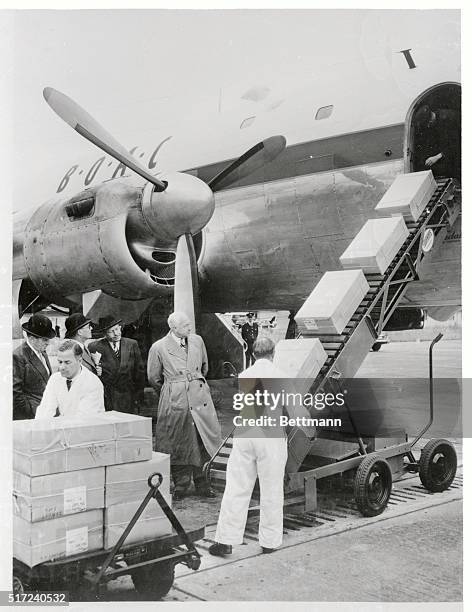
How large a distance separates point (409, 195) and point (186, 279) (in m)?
1.85

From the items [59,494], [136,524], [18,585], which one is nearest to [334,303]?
[136,524]

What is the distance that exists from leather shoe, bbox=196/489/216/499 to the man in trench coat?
0.12 m

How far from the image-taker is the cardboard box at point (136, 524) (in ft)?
11.9

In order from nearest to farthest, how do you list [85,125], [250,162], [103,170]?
[85,125], [250,162], [103,170]

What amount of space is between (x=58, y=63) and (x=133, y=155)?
829 mm

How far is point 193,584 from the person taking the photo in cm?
374

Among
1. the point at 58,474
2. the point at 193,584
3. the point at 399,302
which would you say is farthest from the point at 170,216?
the point at 193,584

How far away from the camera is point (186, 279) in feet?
16.4

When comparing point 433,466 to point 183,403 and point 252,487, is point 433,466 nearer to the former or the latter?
point 252,487

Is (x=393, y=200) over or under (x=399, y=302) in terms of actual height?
over

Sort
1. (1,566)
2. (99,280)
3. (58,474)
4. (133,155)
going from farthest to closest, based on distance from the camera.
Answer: (99,280) < (133,155) < (1,566) < (58,474)

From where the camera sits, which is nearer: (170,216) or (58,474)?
(58,474)

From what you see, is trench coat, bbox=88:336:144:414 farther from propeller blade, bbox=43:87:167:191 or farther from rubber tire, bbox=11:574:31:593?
propeller blade, bbox=43:87:167:191

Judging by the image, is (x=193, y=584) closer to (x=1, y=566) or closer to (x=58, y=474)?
(x=58, y=474)
